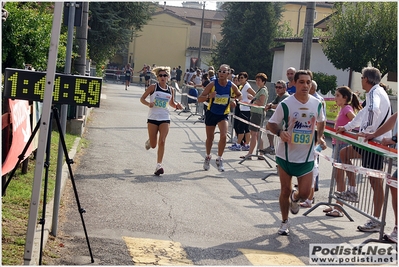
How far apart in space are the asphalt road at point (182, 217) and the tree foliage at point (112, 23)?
15.9m

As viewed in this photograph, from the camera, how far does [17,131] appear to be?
8.47 m

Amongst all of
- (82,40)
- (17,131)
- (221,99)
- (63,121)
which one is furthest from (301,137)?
(82,40)

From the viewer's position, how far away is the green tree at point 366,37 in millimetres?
32219

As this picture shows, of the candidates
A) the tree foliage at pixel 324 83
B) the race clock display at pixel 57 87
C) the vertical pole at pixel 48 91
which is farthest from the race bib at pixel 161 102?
the tree foliage at pixel 324 83

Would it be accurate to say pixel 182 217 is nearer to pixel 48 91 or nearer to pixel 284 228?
pixel 284 228

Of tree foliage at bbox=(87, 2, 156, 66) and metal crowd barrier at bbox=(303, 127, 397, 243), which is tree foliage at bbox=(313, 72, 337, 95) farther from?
metal crowd barrier at bbox=(303, 127, 397, 243)

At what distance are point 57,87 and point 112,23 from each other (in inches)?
943

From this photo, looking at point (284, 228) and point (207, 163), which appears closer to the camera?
point (284, 228)

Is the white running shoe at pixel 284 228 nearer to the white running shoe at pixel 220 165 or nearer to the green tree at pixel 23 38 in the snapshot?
the white running shoe at pixel 220 165

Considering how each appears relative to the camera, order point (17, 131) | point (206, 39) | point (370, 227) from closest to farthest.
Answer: point (17, 131) → point (370, 227) → point (206, 39)

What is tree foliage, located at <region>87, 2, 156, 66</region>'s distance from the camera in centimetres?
2961

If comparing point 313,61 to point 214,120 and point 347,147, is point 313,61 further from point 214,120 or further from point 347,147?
point 347,147

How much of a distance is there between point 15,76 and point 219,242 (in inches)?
113

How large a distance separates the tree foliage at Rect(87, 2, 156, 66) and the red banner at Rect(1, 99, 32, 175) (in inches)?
791
